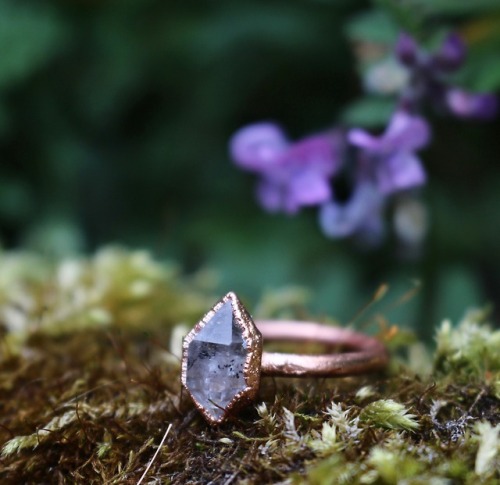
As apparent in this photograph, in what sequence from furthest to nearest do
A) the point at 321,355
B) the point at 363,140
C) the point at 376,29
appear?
the point at 376,29 < the point at 363,140 < the point at 321,355

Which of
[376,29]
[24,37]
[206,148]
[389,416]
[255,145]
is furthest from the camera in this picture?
[206,148]

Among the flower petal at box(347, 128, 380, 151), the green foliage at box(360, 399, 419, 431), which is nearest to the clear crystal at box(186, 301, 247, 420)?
the green foliage at box(360, 399, 419, 431)

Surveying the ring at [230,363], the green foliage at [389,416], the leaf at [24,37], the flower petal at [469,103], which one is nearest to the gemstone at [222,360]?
the ring at [230,363]

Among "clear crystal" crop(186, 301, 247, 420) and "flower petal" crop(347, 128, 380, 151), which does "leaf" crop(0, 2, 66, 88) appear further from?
"clear crystal" crop(186, 301, 247, 420)

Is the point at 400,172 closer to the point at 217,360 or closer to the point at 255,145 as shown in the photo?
the point at 255,145

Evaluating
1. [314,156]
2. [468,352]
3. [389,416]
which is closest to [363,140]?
[314,156]

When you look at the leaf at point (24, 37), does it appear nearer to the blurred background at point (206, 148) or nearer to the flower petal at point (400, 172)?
the blurred background at point (206, 148)
